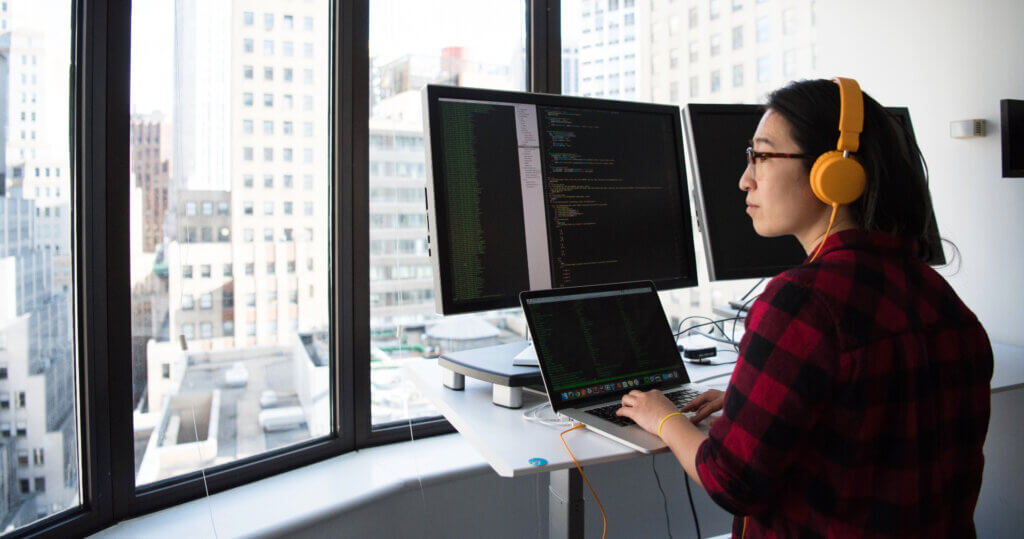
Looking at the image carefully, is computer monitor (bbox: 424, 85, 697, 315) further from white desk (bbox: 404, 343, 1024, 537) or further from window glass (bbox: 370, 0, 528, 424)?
window glass (bbox: 370, 0, 528, 424)

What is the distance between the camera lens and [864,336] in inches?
31.4

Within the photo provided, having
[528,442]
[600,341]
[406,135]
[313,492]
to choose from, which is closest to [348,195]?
[406,135]

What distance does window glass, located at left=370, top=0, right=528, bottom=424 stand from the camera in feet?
6.14

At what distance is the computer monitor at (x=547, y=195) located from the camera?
1.27 metres

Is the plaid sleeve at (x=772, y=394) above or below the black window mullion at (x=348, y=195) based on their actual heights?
below

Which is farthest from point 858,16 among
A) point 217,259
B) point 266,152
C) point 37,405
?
point 37,405

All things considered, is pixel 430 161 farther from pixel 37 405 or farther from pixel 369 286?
pixel 37 405

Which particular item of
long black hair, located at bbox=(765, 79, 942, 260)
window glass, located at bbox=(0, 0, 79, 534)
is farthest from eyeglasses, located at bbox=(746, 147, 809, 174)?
window glass, located at bbox=(0, 0, 79, 534)

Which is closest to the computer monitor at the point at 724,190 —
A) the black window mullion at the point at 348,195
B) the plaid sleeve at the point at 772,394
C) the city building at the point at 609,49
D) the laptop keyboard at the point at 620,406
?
the laptop keyboard at the point at 620,406

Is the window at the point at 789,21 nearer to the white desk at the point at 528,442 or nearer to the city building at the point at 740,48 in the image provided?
the city building at the point at 740,48

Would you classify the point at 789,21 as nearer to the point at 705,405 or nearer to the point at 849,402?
the point at 705,405

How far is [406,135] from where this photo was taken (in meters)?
1.93

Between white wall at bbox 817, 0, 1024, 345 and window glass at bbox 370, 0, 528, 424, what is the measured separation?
49.8 inches

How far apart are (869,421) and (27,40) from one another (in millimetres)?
1573
